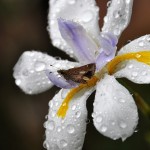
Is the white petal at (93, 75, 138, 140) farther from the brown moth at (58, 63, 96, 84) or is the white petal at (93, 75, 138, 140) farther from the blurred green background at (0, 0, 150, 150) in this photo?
the blurred green background at (0, 0, 150, 150)

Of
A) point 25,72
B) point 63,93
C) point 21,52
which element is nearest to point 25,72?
point 25,72

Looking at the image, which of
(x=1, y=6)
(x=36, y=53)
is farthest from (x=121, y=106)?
(x=1, y=6)

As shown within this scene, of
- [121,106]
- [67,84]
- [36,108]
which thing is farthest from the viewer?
[36,108]

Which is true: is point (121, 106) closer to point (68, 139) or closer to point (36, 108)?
point (68, 139)

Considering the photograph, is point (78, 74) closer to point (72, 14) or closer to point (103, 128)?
point (103, 128)

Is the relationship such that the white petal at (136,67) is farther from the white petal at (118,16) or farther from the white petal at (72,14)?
the white petal at (72,14)

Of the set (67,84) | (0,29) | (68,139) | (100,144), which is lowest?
(100,144)
